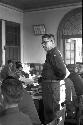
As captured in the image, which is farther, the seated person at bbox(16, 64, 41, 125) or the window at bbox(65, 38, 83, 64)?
the window at bbox(65, 38, 83, 64)

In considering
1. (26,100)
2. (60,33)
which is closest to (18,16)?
(60,33)

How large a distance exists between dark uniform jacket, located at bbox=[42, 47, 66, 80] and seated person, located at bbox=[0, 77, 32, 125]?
57.2 inches

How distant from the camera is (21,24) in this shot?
25.4 ft

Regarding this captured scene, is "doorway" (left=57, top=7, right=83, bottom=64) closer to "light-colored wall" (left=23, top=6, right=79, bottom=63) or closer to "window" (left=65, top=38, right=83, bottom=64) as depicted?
"window" (left=65, top=38, right=83, bottom=64)

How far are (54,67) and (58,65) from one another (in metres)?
0.07

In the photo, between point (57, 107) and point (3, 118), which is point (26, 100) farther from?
point (57, 107)

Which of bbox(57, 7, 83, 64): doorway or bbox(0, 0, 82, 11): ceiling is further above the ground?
bbox(0, 0, 82, 11): ceiling

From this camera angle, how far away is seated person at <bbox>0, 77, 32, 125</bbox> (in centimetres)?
156

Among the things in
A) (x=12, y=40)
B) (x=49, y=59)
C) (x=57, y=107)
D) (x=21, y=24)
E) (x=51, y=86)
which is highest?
(x=21, y=24)

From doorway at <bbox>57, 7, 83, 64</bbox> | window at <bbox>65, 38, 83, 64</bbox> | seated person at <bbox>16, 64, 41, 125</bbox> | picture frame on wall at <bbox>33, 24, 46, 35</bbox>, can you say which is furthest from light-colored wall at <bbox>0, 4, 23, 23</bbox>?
seated person at <bbox>16, 64, 41, 125</bbox>

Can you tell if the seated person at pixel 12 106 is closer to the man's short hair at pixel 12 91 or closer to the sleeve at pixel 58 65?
the man's short hair at pixel 12 91

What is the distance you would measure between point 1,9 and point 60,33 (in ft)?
6.00

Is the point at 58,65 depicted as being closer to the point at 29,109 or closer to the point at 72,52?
the point at 29,109

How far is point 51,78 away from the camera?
3.29 m
